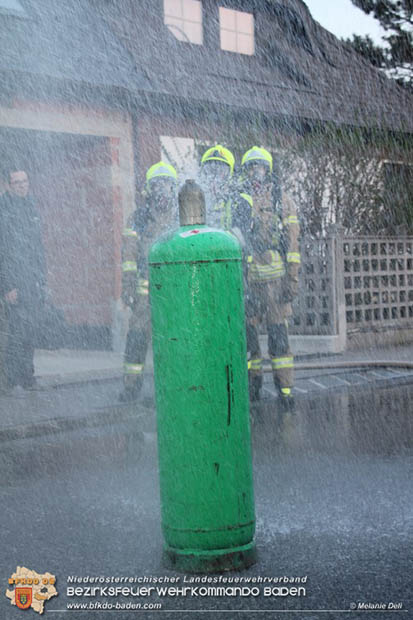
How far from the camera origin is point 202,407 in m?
3.68

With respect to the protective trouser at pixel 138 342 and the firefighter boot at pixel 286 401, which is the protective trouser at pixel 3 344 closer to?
the protective trouser at pixel 138 342

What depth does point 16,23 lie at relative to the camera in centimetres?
1305

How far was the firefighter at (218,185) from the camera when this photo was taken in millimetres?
7797

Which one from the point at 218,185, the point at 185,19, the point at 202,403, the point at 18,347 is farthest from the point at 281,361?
the point at 185,19

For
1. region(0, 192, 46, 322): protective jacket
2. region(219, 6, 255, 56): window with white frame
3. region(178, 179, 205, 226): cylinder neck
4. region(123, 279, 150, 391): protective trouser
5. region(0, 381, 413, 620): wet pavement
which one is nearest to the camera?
region(0, 381, 413, 620): wet pavement

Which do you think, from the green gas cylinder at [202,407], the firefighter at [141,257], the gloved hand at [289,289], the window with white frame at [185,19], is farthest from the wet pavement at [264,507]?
the window with white frame at [185,19]

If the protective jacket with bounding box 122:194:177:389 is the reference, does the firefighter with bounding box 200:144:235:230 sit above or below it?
above

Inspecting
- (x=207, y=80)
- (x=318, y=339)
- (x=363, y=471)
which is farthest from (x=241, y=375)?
(x=207, y=80)

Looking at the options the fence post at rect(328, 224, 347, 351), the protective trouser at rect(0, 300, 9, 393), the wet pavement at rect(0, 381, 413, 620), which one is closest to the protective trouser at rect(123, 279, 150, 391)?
the wet pavement at rect(0, 381, 413, 620)

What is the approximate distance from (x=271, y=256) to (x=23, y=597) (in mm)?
4868

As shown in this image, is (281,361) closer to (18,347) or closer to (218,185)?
(218,185)

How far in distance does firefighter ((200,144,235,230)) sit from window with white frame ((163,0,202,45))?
8956 mm

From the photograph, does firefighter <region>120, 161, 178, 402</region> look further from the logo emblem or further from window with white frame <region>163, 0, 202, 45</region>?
window with white frame <region>163, 0, 202, 45</region>

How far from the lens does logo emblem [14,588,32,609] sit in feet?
11.2
